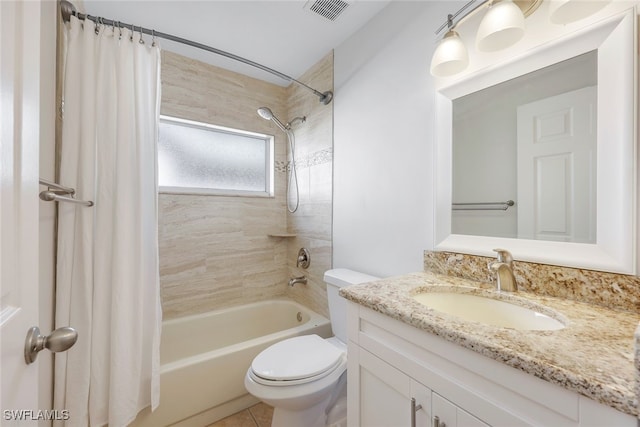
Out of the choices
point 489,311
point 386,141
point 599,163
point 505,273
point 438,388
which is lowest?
point 438,388

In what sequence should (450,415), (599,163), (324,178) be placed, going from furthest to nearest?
(324,178) < (599,163) < (450,415)

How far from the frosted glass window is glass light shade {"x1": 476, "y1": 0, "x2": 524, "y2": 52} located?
1.80m

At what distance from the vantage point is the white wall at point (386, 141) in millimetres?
1264

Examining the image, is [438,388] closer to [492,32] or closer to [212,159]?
[492,32]

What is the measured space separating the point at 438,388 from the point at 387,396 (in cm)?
21

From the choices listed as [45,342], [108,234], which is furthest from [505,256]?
[108,234]

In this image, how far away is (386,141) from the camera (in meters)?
1.46

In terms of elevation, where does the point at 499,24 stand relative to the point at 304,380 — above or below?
above

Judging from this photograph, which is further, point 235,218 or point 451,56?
point 235,218

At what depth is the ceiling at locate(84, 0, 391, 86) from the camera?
1463mm

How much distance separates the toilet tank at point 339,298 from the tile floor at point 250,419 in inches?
25.0

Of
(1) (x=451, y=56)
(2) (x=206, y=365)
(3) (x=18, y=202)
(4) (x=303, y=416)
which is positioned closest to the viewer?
(3) (x=18, y=202)

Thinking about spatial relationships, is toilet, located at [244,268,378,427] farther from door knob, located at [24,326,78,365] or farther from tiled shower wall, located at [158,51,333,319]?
door knob, located at [24,326,78,365]

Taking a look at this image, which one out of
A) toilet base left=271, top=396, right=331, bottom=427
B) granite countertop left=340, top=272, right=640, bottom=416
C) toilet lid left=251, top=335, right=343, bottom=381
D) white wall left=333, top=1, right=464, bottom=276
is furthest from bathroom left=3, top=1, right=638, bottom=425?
toilet base left=271, top=396, right=331, bottom=427
